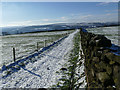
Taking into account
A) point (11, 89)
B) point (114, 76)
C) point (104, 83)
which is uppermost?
point (114, 76)

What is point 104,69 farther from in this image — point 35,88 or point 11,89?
point 11,89

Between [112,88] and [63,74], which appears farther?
[63,74]

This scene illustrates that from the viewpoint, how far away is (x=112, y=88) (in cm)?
304

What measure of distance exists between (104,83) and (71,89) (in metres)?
2.19

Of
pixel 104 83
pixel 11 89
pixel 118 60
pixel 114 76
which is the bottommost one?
pixel 11 89

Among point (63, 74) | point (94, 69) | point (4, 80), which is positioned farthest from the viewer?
point (63, 74)

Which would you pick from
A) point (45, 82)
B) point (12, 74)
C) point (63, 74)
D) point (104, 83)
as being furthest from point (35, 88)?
point (104, 83)

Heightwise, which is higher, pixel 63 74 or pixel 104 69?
pixel 104 69

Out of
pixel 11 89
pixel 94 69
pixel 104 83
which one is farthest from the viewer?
pixel 11 89

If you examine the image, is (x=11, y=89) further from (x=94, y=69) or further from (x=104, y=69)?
(x=104, y=69)

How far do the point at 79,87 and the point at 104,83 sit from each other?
1.91 meters

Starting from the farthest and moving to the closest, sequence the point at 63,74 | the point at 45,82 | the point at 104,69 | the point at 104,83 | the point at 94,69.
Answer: the point at 63,74 → the point at 45,82 → the point at 94,69 → the point at 104,69 → the point at 104,83

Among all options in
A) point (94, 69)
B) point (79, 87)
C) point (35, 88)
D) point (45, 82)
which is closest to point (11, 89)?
point (35, 88)

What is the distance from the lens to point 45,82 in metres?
6.07
